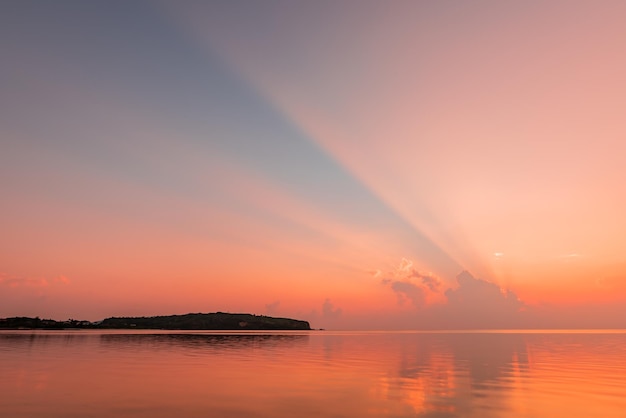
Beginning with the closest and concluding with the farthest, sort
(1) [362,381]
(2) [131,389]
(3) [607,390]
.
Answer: (2) [131,389]
(3) [607,390]
(1) [362,381]

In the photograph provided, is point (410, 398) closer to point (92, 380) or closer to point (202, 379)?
point (202, 379)

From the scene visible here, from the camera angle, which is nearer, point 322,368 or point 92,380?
point 92,380

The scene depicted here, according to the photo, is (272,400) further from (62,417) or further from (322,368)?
(322,368)

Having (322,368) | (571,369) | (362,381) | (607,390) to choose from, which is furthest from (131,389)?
(571,369)

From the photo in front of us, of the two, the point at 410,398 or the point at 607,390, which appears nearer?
the point at 410,398

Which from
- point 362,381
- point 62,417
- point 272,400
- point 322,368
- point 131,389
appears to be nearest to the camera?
point 62,417

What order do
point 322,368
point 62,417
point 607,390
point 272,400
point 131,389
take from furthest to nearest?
1. point 322,368
2. point 607,390
3. point 131,389
4. point 272,400
5. point 62,417

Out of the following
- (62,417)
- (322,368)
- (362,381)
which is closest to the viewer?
(62,417)

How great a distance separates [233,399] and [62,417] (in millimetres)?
10954

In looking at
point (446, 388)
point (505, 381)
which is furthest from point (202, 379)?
point (505, 381)

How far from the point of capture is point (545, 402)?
31.5m

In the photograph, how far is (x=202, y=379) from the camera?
41.7 metres

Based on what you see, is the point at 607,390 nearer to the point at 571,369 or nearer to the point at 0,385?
the point at 571,369

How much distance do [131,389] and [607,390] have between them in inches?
1584
